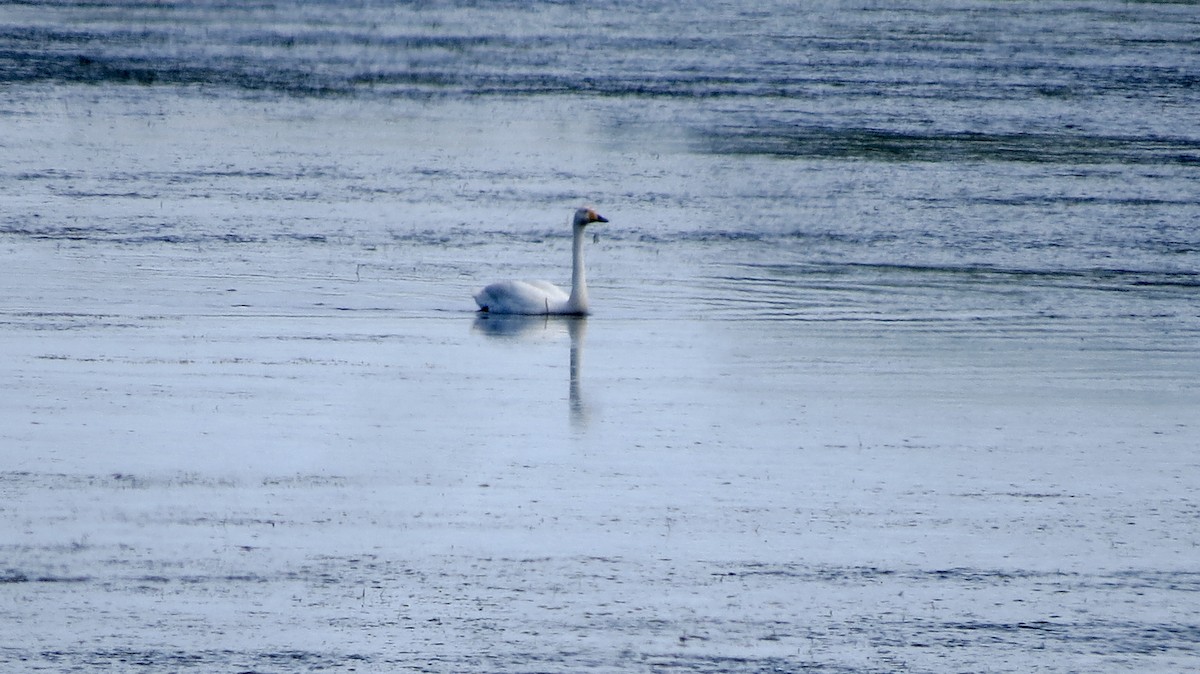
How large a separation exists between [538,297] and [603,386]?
2663 millimetres

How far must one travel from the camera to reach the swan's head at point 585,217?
16.0 metres

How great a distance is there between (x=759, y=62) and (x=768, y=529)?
25.7m

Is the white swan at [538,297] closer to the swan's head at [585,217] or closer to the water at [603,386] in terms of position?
the water at [603,386]

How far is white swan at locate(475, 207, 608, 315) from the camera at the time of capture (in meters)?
15.1

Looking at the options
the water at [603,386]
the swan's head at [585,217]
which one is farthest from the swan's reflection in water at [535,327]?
the swan's head at [585,217]

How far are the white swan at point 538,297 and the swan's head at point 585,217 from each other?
11.2 inches

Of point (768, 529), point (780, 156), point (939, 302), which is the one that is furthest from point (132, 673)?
point (780, 156)

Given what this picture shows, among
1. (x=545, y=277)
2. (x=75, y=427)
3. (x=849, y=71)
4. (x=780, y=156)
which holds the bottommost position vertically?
(x=75, y=427)

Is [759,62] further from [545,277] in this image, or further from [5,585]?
[5,585]

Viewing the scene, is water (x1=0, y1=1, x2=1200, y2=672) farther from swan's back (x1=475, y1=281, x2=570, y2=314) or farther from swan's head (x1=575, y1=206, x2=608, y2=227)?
swan's head (x1=575, y1=206, x2=608, y2=227)

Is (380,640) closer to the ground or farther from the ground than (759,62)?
closer to the ground

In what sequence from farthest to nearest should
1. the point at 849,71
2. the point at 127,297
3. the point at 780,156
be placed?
the point at 849,71
the point at 780,156
the point at 127,297

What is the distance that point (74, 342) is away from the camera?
537 inches

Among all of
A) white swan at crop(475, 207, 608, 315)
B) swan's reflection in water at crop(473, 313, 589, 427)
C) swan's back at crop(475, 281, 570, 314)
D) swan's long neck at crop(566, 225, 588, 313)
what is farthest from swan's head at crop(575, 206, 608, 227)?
swan's reflection in water at crop(473, 313, 589, 427)
